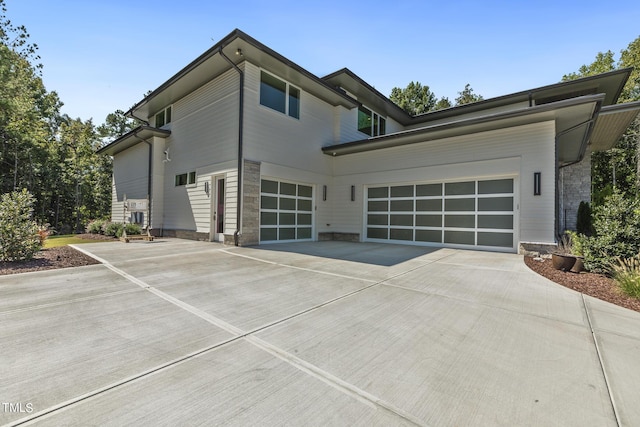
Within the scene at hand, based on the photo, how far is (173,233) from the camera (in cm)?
1140

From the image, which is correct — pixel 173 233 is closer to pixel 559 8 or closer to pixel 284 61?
pixel 284 61

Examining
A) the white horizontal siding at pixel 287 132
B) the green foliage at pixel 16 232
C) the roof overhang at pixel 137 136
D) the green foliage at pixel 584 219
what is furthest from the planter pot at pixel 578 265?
the roof overhang at pixel 137 136

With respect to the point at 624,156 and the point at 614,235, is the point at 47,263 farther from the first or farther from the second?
the point at 624,156

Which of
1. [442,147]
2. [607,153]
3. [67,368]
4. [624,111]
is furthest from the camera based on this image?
[607,153]

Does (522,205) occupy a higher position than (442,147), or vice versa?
(442,147)

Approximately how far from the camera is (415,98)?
87.3ft

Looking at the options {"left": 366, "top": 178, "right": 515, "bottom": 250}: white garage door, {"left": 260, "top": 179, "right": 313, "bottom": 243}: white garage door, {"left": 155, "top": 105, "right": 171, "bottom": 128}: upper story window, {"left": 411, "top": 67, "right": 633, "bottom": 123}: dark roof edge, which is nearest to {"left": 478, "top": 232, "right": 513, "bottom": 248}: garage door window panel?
{"left": 366, "top": 178, "right": 515, "bottom": 250}: white garage door

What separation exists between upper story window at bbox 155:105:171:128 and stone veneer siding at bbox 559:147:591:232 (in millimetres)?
18565

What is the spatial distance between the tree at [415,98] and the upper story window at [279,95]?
63.3 feet

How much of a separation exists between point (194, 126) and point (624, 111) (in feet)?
48.2

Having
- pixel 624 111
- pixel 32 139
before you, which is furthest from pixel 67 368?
pixel 32 139

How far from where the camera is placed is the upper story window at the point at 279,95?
9.29 meters

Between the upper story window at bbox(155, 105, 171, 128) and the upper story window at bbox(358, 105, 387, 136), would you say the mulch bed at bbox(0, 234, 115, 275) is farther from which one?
the upper story window at bbox(358, 105, 387, 136)

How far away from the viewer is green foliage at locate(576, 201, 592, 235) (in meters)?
11.5
